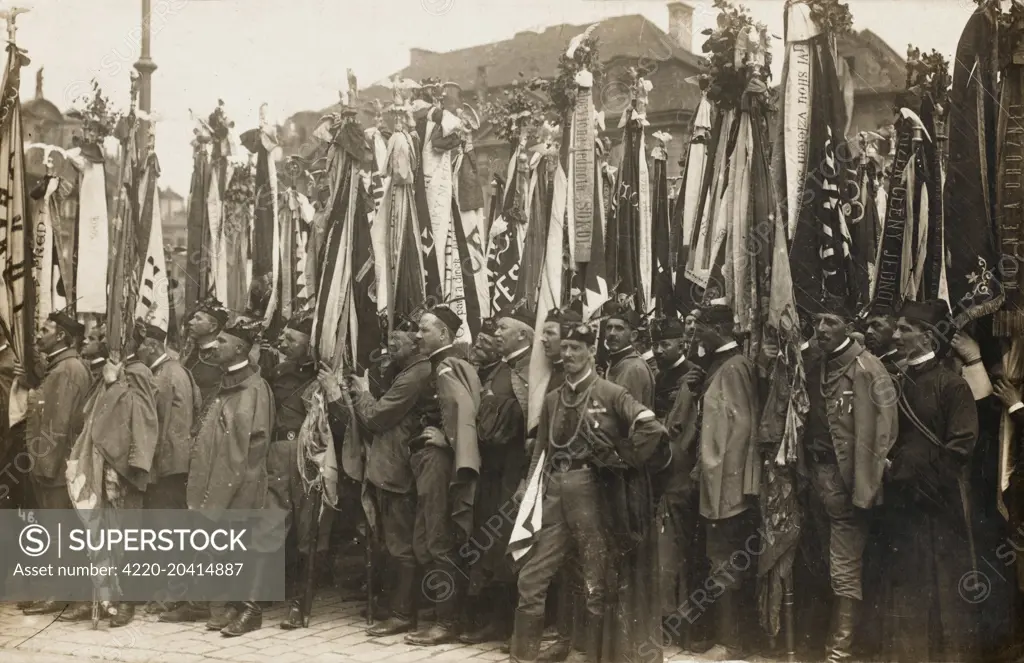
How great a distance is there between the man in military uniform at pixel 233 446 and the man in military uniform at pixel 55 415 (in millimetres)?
1002

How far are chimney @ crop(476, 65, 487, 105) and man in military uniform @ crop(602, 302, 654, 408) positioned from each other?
5.58 ft

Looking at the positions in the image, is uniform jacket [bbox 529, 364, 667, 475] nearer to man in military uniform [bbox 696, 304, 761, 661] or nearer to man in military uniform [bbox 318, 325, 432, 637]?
man in military uniform [bbox 696, 304, 761, 661]

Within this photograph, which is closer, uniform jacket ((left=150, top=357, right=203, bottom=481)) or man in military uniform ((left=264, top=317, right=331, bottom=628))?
man in military uniform ((left=264, top=317, right=331, bottom=628))

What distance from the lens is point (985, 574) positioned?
6.10 meters

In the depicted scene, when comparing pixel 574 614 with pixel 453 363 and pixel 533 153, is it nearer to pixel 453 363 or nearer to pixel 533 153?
pixel 453 363

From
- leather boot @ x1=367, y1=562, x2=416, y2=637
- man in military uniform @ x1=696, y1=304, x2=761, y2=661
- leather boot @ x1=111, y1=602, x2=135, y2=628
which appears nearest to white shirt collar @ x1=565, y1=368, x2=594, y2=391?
man in military uniform @ x1=696, y1=304, x2=761, y2=661

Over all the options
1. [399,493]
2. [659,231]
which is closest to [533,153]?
[659,231]

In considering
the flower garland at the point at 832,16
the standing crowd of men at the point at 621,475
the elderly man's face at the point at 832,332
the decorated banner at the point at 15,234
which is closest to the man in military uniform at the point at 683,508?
the standing crowd of men at the point at 621,475

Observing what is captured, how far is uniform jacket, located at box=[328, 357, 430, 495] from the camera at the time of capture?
6645 millimetres

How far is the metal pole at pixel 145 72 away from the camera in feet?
24.2

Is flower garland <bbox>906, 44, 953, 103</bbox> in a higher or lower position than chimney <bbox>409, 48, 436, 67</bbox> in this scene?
lower

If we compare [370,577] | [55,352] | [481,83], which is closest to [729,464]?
[370,577]

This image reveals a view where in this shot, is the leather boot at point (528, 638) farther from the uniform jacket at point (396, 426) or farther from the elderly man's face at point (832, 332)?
the elderly man's face at point (832, 332)

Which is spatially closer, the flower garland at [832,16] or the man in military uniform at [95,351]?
the flower garland at [832,16]
